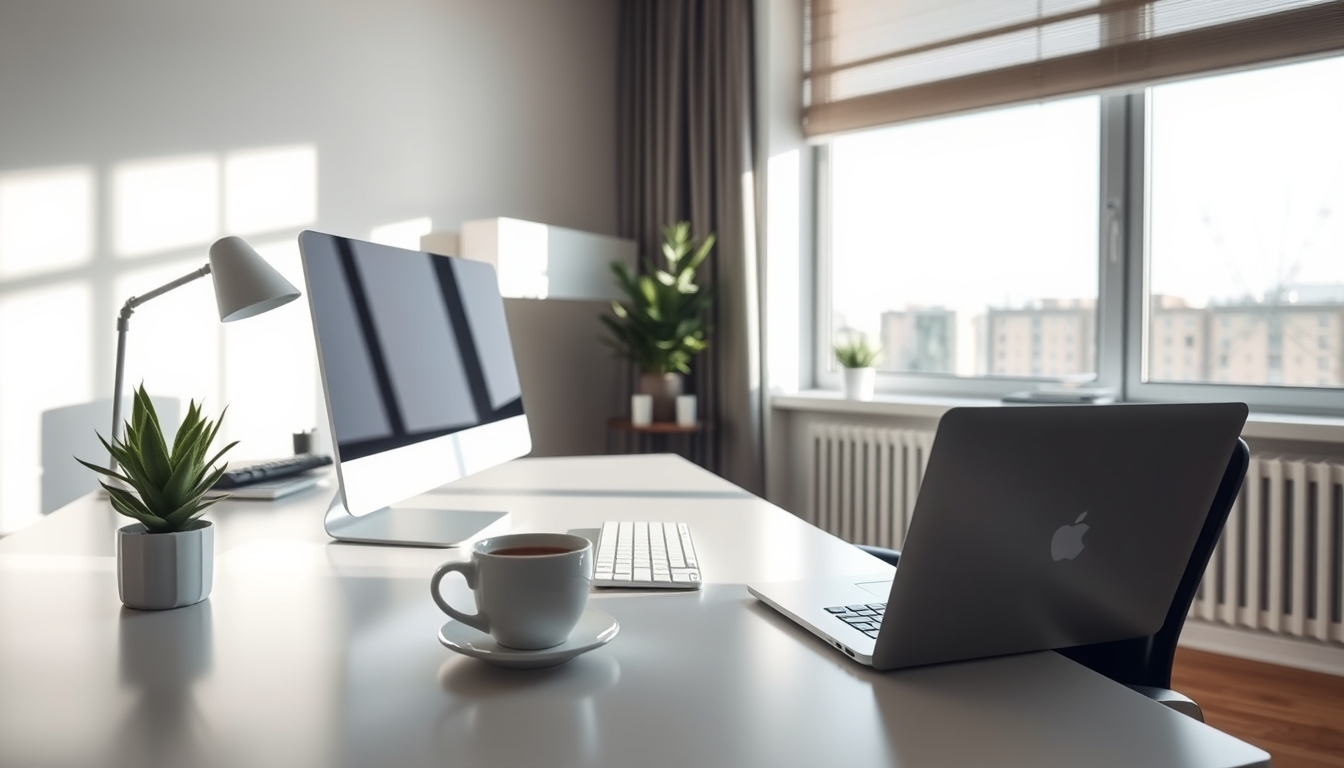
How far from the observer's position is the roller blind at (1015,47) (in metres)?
2.62

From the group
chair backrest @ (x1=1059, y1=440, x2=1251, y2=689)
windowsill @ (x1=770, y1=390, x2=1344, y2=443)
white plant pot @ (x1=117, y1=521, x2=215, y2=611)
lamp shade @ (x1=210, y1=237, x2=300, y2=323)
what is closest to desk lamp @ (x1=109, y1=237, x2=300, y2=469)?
lamp shade @ (x1=210, y1=237, x2=300, y2=323)

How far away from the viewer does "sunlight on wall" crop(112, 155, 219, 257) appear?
7.77ft

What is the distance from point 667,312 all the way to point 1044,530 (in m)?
2.65

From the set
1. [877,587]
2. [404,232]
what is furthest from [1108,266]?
[877,587]

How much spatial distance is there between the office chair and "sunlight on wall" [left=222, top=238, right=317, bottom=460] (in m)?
2.23

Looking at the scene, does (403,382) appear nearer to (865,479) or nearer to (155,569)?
(155,569)

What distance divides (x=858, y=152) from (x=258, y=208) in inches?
84.9

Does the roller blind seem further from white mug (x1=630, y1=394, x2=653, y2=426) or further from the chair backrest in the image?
the chair backrest

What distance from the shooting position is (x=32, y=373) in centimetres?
223

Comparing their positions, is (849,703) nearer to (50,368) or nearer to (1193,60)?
(50,368)

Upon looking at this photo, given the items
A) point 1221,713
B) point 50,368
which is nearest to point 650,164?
point 50,368

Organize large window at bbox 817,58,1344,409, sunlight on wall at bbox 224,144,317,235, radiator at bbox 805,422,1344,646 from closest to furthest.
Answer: radiator at bbox 805,422,1344,646
sunlight on wall at bbox 224,144,317,235
large window at bbox 817,58,1344,409

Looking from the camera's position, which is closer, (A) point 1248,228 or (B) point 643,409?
(A) point 1248,228

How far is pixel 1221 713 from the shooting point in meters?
2.26
